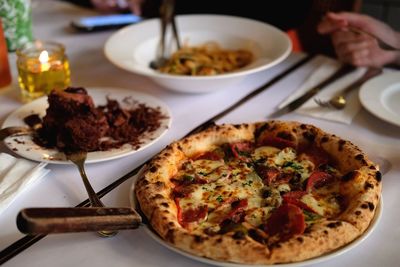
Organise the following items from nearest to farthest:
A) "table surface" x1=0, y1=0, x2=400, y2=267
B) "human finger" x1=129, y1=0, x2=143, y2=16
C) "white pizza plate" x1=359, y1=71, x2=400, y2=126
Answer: "table surface" x1=0, y1=0, x2=400, y2=267 < "white pizza plate" x1=359, y1=71, x2=400, y2=126 < "human finger" x1=129, y1=0, x2=143, y2=16

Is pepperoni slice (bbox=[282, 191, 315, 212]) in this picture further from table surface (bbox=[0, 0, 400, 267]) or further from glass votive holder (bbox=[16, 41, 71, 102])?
glass votive holder (bbox=[16, 41, 71, 102])

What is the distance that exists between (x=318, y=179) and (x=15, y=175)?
68cm

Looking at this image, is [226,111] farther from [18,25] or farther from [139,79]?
[18,25]

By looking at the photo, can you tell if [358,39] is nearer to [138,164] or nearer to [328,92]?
[328,92]

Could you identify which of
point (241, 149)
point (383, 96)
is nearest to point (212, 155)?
point (241, 149)

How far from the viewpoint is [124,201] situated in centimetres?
102

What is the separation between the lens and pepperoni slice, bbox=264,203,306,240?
2.71 feet

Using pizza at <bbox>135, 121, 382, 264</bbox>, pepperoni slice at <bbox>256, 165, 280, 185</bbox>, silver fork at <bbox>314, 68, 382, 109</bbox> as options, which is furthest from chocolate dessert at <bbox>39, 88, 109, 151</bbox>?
silver fork at <bbox>314, 68, 382, 109</bbox>

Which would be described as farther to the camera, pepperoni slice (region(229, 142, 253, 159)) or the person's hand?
the person's hand

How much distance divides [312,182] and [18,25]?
1.35 metres

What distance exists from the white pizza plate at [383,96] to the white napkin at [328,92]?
5 cm

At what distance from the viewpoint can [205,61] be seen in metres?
1.59

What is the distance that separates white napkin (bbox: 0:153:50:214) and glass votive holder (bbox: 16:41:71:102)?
0.39 meters

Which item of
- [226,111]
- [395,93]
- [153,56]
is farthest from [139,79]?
[395,93]
